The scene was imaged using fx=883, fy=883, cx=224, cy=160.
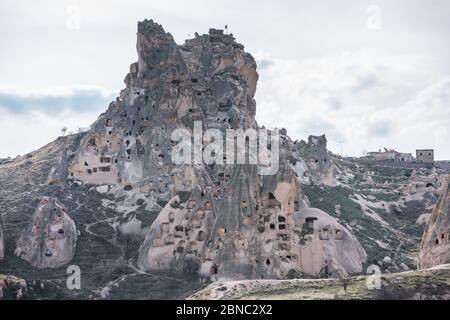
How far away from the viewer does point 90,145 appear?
88000mm

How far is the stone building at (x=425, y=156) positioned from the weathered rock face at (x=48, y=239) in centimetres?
7154

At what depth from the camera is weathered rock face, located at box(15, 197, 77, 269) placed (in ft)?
227

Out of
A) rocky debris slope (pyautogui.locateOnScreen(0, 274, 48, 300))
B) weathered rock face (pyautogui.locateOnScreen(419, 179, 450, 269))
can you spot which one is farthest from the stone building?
weathered rock face (pyautogui.locateOnScreen(419, 179, 450, 269))

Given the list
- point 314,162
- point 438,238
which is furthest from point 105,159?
point 438,238

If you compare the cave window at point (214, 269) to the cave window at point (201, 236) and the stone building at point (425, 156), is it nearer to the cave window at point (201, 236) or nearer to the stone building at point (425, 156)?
the cave window at point (201, 236)

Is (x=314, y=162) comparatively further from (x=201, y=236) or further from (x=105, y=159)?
(x=201, y=236)

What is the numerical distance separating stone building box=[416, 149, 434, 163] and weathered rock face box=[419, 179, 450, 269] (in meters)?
81.1

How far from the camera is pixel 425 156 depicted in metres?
130

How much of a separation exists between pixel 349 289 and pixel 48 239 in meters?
34.0

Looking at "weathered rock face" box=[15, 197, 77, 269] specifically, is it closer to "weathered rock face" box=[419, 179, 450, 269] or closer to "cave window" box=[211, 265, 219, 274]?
"cave window" box=[211, 265, 219, 274]

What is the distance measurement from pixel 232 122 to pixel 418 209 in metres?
24.3

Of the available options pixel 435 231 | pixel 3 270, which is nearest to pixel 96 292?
pixel 3 270

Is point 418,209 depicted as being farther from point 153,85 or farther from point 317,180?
point 153,85

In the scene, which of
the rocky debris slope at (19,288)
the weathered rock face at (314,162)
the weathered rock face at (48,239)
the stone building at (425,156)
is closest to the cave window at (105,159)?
the weathered rock face at (48,239)
